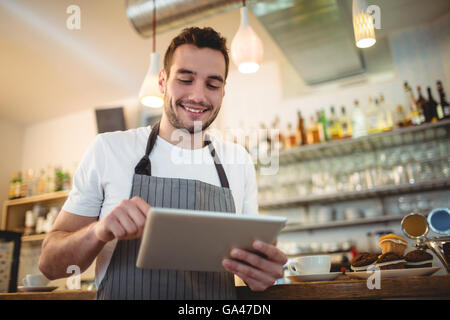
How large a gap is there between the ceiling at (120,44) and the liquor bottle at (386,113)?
1.24 ft

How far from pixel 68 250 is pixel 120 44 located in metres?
2.88

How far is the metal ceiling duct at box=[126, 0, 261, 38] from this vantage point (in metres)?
2.23

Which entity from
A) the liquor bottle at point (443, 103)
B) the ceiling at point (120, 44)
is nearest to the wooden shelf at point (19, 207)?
the ceiling at point (120, 44)

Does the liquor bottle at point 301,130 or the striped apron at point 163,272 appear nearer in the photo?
the striped apron at point 163,272

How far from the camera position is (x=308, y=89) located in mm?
3809

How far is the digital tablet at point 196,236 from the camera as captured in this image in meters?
0.81

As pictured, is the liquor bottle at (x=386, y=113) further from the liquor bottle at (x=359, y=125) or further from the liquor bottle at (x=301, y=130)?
the liquor bottle at (x=301, y=130)

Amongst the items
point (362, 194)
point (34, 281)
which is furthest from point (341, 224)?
point (34, 281)

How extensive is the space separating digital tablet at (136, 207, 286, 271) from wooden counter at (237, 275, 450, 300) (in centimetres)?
27

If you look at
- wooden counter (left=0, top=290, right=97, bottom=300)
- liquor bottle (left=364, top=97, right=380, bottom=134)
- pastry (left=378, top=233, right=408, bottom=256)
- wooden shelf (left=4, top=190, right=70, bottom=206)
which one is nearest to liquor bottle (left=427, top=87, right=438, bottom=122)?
liquor bottle (left=364, top=97, right=380, bottom=134)
